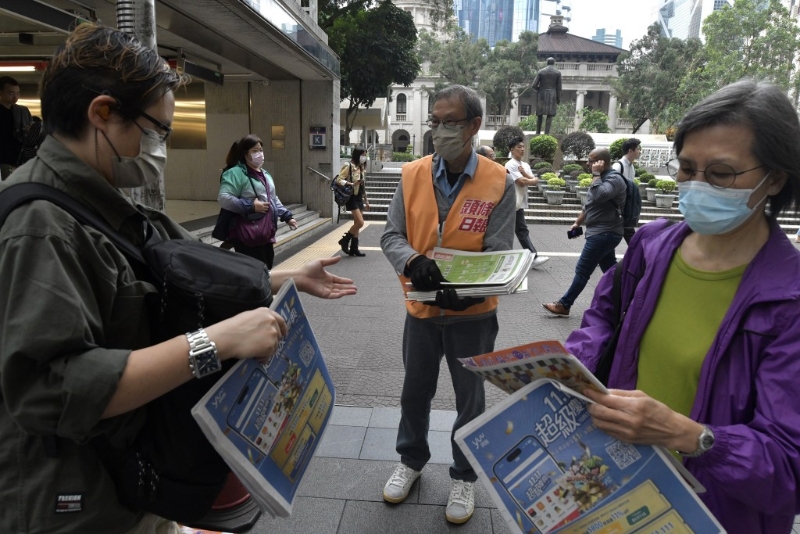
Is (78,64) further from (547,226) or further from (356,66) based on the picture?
(356,66)

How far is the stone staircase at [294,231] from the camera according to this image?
9.30m

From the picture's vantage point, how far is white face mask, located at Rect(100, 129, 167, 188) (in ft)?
4.06

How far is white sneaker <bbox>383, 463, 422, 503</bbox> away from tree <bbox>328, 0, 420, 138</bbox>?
18293mm

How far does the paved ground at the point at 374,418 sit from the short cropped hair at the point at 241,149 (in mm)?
1813

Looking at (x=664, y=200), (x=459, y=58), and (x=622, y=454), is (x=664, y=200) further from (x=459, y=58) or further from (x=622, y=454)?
(x=459, y=58)

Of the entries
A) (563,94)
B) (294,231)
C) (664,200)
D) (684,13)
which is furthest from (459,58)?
(684,13)

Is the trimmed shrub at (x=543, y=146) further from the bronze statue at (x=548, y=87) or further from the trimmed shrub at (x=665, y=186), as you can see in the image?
the trimmed shrub at (x=665, y=186)

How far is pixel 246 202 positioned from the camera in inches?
183

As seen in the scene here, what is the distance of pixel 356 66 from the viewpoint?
19875 mm

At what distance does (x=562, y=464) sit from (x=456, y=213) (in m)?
1.39

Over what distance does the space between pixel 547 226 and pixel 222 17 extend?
31.3ft

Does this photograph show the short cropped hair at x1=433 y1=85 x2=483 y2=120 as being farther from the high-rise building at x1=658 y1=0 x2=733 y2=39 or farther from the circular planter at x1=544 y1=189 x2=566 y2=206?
the high-rise building at x1=658 y1=0 x2=733 y2=39

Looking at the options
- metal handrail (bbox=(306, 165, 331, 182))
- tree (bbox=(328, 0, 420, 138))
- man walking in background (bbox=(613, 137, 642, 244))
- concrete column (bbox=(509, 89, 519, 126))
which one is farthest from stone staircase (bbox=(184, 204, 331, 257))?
concrete column (bbox=(509, 89, 519, 126))

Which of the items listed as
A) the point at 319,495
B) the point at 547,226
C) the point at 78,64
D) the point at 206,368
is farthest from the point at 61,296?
the point at 547,226
